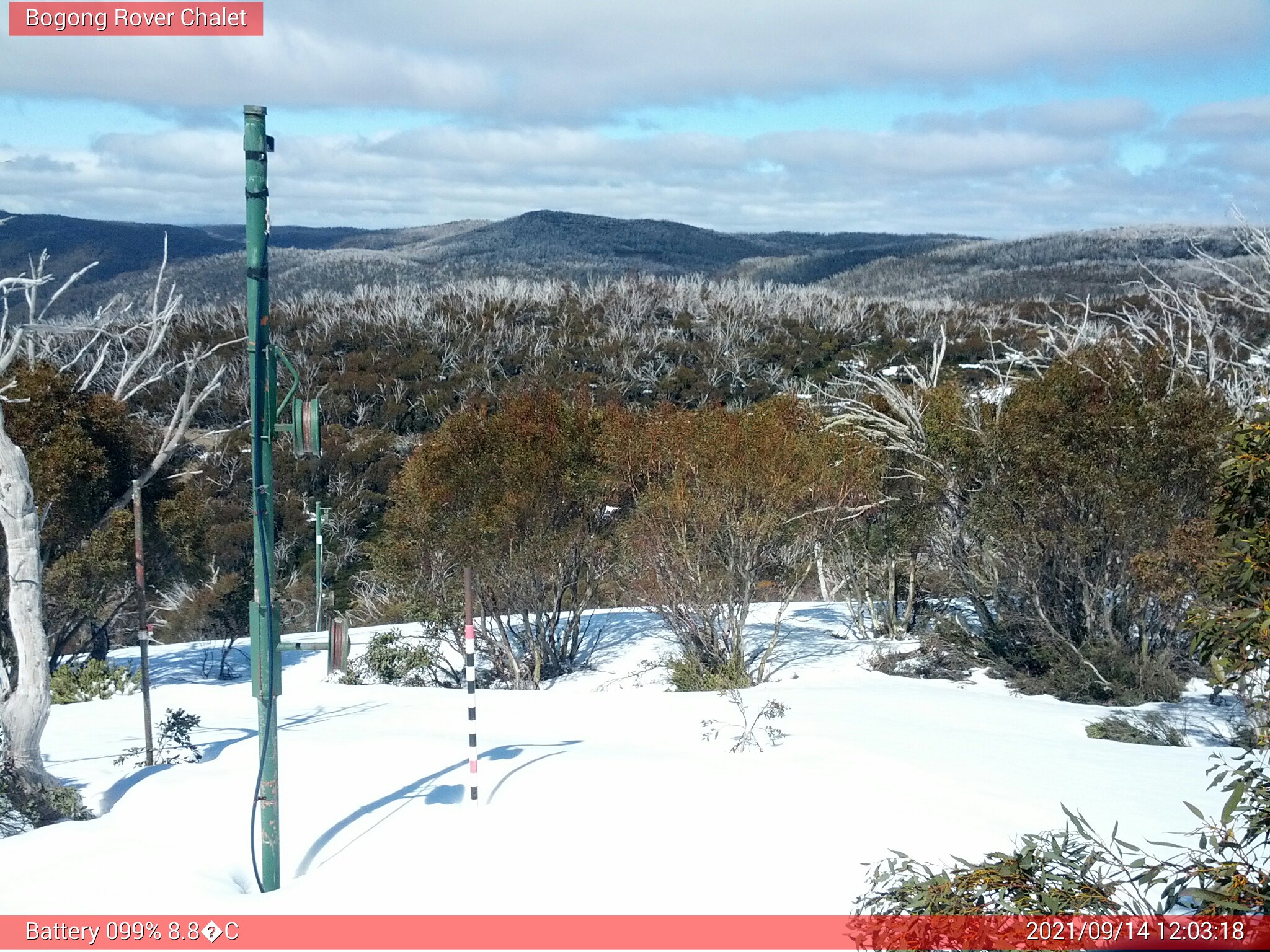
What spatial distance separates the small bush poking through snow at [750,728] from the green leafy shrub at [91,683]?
26.0 feet

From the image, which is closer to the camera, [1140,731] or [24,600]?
[24,600]

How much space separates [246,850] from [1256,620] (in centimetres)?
540

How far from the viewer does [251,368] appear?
5.56 meters

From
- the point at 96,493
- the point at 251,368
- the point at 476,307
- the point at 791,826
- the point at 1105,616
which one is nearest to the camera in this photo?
the point at 251,368

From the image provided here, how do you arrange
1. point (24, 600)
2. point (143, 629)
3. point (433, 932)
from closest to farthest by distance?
point (433, 932), point (24, 600), point (143, 629)

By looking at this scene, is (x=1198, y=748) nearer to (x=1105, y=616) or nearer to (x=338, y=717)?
(x=1105, y=616)

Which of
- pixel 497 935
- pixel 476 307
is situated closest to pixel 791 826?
pixel 497 935

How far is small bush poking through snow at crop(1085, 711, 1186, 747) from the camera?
9570 mm

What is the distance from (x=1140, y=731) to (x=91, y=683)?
11.7 metres

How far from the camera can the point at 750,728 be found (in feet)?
29.0

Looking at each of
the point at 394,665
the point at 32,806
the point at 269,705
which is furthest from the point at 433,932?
the point at 394,665

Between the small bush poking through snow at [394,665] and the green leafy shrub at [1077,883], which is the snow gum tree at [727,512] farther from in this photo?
the green leafy shrub at [1077,883]

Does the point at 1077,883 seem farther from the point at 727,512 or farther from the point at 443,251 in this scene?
the point at 443,251

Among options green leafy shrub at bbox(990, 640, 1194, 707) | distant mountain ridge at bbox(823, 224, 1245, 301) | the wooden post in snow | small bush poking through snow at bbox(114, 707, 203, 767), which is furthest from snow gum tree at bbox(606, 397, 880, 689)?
distant mountain ridge at bbox(823, 224, 1245, 301)
